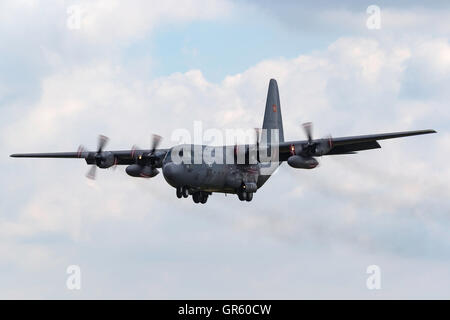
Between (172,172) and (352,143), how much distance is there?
8.88 m

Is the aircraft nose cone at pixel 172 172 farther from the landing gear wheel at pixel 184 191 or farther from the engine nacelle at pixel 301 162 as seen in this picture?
the engine nacelle at pixel 301 162

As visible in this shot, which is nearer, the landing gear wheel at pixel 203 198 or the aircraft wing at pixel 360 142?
the aircraft wing at pixel 360 142

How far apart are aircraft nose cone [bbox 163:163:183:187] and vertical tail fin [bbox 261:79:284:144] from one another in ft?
35.8

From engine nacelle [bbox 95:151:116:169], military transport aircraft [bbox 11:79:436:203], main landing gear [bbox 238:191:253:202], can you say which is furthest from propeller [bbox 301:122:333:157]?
engine nacelle [bbox 95:151:116:169]

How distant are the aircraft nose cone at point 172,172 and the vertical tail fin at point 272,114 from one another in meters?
10.9

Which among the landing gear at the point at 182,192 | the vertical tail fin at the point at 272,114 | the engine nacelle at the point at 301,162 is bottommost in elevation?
the landing gear at the point at 182,192

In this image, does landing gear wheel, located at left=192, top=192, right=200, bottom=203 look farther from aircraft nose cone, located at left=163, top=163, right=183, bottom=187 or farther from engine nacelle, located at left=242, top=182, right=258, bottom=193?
aircraft nose cone, located at left=163, top=163, right=183, bottom=187

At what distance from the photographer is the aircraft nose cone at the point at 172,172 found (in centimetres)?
3984

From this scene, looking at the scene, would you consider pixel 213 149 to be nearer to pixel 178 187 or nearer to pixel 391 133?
pixel 178 187

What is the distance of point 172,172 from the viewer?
39.8 m

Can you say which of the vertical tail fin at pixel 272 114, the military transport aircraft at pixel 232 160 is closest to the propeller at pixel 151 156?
the military transport aircraft at pixel 232 160

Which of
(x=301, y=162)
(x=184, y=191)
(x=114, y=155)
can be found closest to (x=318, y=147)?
(x=301, y=162)
